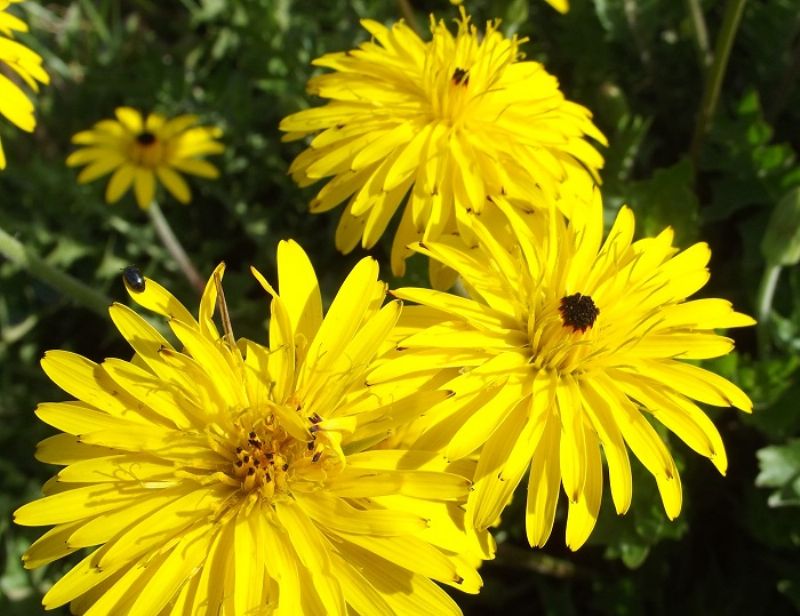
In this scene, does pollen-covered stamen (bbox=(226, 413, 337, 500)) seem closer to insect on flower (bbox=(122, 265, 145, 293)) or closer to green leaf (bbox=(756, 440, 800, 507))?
insect on flower (bbox=(122, 265, 145, 293))

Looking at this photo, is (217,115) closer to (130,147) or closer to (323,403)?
(130,147)

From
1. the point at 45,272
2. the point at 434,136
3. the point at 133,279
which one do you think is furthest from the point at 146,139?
the point at 133,279

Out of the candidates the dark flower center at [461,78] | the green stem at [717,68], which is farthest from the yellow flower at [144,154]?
the green stem at [717,68]

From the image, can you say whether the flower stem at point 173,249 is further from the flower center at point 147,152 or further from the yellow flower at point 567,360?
the yellow flower at point 567,360

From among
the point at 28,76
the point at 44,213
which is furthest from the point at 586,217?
the point at 44,213

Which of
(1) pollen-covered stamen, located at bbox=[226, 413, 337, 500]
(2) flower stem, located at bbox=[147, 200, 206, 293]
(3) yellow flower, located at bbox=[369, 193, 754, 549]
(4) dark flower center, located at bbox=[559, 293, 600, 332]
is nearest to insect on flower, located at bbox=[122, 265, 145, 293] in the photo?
(1) pollen-covered stamen, located at bbox=[226, 413, 337, 500]

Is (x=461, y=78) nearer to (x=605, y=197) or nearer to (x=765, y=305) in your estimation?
(x=605, y=197)

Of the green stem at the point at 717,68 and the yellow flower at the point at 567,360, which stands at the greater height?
the green stem at the point at 717,68
